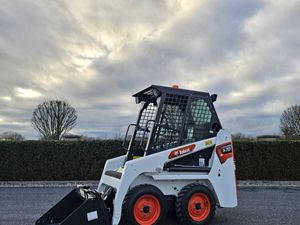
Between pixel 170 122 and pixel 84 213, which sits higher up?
pixel 170 122

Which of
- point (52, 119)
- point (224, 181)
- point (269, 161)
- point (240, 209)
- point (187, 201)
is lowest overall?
point (240, 209)

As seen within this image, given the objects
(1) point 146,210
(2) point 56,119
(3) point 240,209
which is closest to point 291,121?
(2) point 56,119

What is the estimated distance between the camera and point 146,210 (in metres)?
4.87

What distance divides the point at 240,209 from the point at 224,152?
178 centimetres

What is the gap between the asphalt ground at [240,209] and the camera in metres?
5.55

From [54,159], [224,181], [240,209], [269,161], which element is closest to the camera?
[224,181]

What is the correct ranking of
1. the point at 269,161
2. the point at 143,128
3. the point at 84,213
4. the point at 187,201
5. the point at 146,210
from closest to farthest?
1. the point at 84,213
2. the point at 146,210
3. the point at 187,201
4. the point at 143,128
5. the point at 269,161

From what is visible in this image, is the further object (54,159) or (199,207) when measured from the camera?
(54,159)

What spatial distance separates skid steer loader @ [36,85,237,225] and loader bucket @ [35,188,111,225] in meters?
0.02

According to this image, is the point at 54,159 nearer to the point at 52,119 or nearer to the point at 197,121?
the point at 197,121

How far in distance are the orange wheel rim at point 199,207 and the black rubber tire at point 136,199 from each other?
1.49 ft

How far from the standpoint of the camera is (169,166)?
5254mm

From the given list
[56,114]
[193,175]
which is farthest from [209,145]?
[56,114]

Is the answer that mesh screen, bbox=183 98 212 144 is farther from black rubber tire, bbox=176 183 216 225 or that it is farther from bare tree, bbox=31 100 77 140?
bare tree, bbox=31 100 77 140
